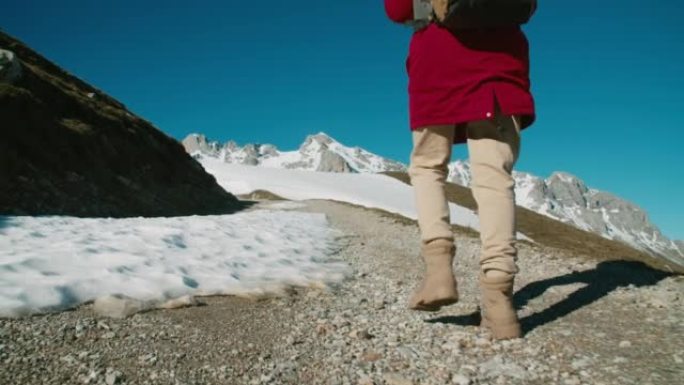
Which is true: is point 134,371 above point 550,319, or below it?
below

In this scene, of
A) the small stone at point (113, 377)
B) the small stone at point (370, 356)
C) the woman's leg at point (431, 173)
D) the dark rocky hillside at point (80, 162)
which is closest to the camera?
the small stone at point (113, 377)

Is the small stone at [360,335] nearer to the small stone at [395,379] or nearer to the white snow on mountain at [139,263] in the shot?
the small stone at [395,379]

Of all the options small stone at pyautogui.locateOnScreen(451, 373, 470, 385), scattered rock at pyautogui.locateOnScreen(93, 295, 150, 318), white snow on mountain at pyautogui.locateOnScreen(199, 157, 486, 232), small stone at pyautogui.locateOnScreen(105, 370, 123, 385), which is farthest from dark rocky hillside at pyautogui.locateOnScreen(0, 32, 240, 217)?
white snow on mountain at pyautogui.locateOnScreen(199, 157, 486, 232)

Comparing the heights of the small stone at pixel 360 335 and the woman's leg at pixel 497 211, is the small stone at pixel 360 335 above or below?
below

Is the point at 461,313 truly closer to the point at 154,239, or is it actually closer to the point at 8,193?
the point at 154,239

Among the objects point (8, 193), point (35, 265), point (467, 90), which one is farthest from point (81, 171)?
point (467, 90)

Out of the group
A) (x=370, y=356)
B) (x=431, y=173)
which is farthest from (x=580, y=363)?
(x=431, y=173)

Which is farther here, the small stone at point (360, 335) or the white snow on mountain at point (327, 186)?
the white snow on mountain at point (327, 186)

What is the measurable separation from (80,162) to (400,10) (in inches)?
659

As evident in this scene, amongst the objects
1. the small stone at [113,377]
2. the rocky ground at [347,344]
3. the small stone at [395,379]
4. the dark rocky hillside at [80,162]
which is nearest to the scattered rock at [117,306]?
the rocky ground at [347,344]

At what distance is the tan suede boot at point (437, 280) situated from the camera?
3515 millimetres

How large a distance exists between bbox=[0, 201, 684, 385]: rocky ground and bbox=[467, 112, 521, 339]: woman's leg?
211 millimetres

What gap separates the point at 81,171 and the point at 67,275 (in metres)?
14.6

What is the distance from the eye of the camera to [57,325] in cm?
317
